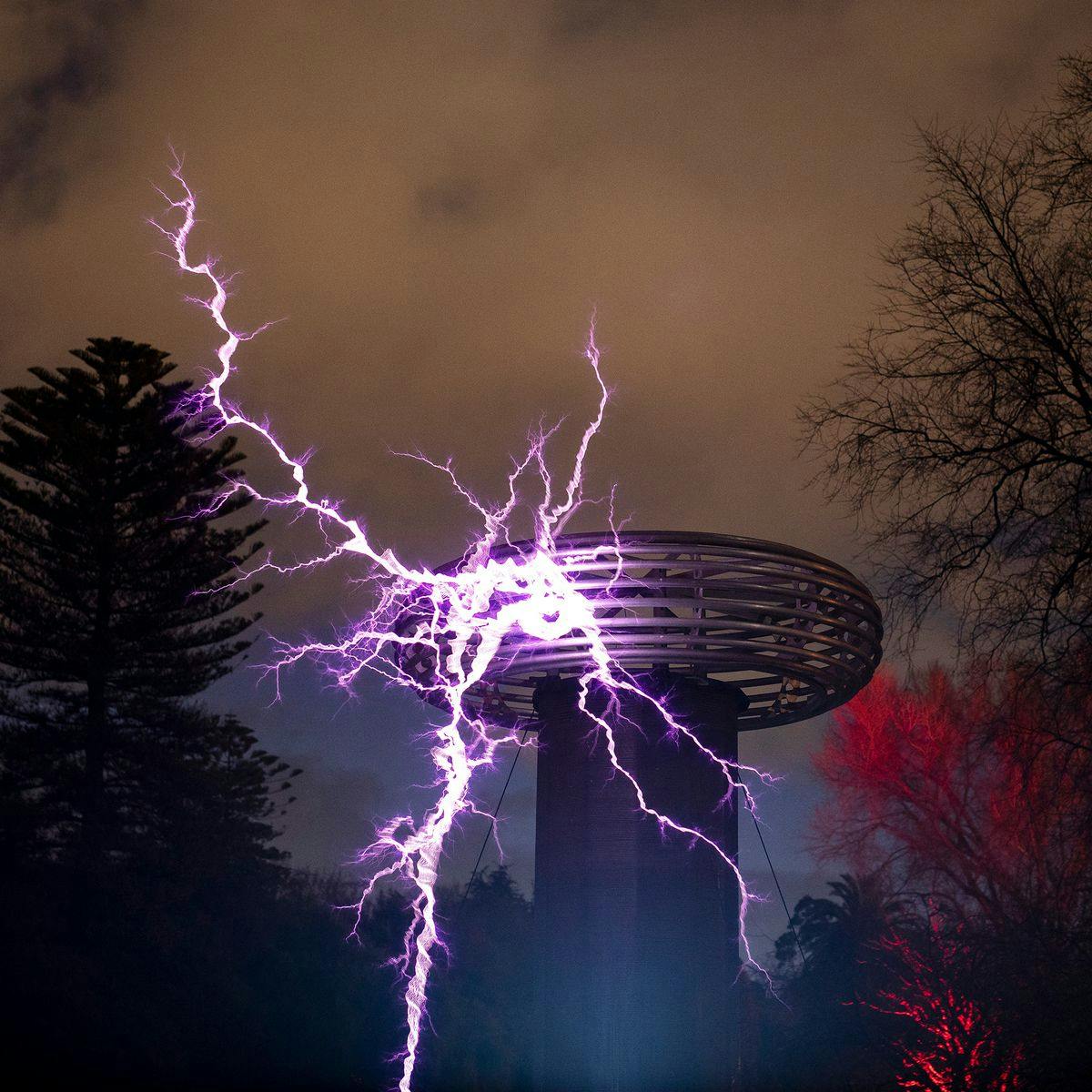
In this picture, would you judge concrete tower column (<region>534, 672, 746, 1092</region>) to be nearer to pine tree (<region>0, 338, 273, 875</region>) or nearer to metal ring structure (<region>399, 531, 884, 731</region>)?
metal ring structure (<region>399, 531, 884, 731</region>)

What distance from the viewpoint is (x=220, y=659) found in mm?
18688

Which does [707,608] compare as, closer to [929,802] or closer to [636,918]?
[636,918]

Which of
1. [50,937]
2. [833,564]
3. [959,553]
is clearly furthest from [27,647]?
[959,553]

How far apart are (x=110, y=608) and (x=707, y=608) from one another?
10.5 metres

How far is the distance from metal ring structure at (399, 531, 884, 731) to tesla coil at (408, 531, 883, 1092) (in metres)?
0.02

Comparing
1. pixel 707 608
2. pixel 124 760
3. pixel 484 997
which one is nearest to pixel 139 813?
pixel 124 760

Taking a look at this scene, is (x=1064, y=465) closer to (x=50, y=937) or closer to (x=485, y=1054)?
(x=50, y=937)

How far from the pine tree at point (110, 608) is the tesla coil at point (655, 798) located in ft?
25.1

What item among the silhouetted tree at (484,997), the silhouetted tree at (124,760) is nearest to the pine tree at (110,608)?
the silhouetted tree at (124,760)

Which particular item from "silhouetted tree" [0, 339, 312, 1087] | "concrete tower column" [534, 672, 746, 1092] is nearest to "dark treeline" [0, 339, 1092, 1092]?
"silhouetted tree" [0, 339, 312, 1087]

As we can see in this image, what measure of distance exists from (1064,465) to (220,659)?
15.1 m

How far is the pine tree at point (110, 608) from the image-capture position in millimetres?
17500

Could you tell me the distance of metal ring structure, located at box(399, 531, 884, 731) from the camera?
35.7 feet

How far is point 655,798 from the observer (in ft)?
38.7
